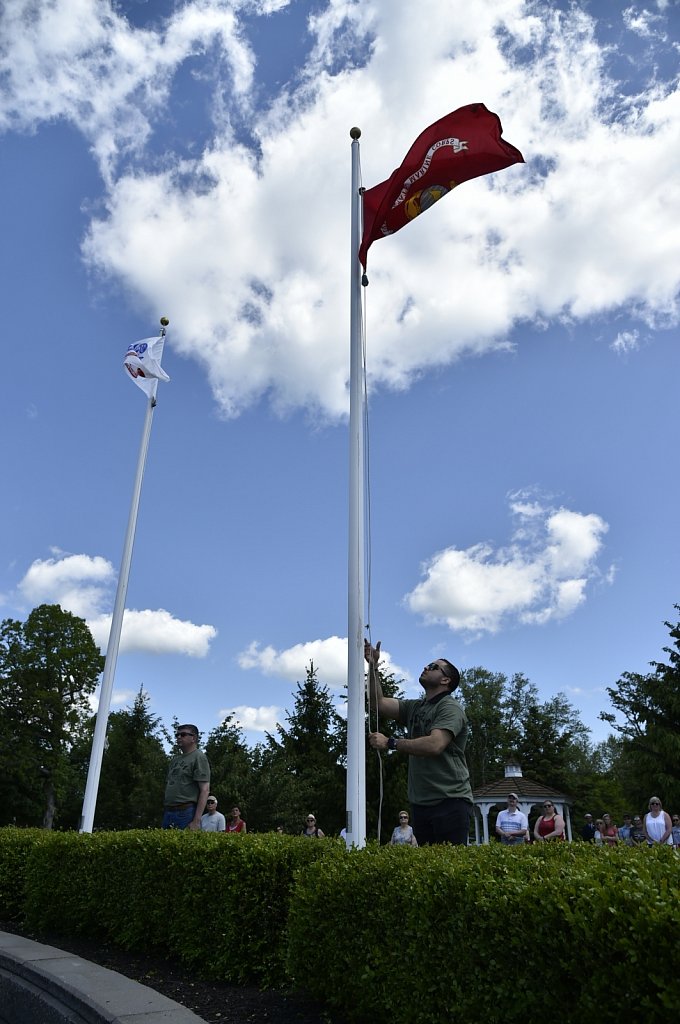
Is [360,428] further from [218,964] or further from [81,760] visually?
[81,760]

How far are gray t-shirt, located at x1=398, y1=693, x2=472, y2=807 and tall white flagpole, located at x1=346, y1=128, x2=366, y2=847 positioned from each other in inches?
20.6

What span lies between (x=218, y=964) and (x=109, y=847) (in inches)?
77.6

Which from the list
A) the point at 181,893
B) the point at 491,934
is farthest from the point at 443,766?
the point at 181,893

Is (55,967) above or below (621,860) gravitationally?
below

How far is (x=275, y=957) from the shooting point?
189 inches

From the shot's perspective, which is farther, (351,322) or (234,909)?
(351,322)

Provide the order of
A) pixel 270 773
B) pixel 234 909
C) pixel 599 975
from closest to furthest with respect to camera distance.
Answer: pixel 599 975 < pixel 234 909 < pixel 270 773

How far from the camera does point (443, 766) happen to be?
192 inches

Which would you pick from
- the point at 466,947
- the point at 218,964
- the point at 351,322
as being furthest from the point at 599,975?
the point at 351,322

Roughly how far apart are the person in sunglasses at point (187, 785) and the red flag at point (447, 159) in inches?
223

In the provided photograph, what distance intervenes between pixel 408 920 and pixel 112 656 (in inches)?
310

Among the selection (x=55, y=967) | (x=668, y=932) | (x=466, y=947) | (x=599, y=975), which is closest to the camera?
(x=668, y=932)

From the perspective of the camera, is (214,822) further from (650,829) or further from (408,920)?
(408,920)

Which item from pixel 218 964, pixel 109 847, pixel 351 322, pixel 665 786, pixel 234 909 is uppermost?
pixel 351 322
